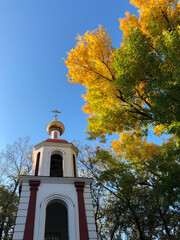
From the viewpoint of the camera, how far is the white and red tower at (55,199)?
671cm

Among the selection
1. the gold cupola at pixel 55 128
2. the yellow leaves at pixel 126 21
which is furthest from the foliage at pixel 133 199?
the yellow leaves at pixel 126 21

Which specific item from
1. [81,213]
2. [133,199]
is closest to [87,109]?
[81,213]

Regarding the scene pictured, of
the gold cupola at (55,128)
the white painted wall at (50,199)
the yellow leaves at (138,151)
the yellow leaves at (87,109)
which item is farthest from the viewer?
the gold cupola at (55,128)

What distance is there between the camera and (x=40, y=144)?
32.8 feet

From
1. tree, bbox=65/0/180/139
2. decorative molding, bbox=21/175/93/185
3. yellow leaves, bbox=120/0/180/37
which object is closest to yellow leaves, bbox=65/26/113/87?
tree, bbox=65/0/180/139

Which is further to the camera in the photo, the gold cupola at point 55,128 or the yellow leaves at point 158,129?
the gold cupola at point 55,128

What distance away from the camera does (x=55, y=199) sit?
7770 millimetres

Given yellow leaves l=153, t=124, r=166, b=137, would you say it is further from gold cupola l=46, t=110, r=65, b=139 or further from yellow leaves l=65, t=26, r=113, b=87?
gold cupola l=46, t=110, r=65, b=139

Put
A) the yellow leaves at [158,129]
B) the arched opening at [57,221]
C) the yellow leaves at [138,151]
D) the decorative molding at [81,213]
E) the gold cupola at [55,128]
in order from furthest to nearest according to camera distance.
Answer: the gold cupola at [55,128] → the yellow leaves at [138,151] → the arched opening at [57,221] → the yellow leaves at [158,129] → the decorative molding at [81,213]

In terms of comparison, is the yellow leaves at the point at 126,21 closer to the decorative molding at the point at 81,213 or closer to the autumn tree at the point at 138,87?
the autumn tree at the point at 138,87

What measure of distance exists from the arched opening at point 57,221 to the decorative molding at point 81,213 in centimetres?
188

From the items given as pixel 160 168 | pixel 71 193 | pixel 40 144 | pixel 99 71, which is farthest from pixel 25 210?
pixel 99 71

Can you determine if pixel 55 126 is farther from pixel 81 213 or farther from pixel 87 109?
pixel 81 213

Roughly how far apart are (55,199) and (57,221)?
245cm
